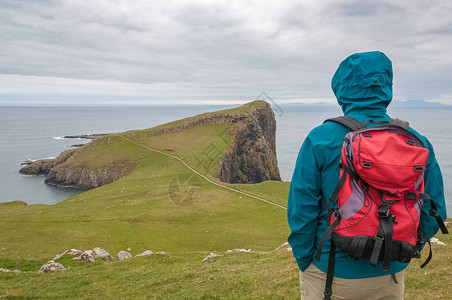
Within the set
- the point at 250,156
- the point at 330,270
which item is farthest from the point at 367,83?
the point at 250,156

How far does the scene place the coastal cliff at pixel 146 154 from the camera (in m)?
86.8

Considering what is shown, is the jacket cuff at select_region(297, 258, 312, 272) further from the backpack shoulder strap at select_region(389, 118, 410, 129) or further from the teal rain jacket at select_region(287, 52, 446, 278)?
the backpack shoulder strap at select_region(389, 118, 410, 129)

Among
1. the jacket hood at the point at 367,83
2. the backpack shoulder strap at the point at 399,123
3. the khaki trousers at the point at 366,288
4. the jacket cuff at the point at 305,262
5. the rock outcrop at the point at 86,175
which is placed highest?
the jacket hood at the point at 367,83

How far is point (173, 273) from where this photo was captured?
15.6 meters

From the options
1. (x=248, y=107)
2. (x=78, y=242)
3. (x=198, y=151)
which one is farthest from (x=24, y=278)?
(x=248, y=107)

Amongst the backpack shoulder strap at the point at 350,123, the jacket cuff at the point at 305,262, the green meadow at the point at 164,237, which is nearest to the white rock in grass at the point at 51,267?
the green meadow at the point at 164,237

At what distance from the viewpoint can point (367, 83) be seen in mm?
4316

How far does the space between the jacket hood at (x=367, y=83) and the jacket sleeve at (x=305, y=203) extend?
0.93m

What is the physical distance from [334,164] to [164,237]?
35.6 meters

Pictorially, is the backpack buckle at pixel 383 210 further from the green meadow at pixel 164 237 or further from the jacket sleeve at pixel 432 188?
the green meadow at pixel 164 237

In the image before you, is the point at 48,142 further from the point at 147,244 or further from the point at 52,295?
the point at 52,295

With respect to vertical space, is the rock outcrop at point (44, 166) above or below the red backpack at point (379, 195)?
below

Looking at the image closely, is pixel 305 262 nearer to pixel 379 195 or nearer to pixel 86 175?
pixel 379 195

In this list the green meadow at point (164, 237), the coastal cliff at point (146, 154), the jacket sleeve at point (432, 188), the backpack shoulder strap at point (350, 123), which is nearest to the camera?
the backpack shoulder strap at point (350, 123)
